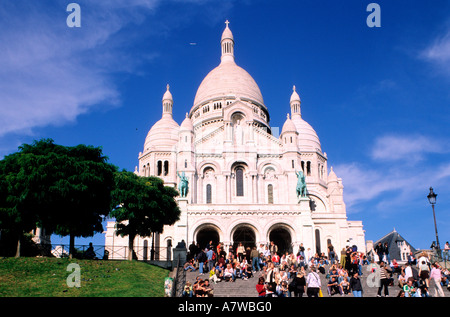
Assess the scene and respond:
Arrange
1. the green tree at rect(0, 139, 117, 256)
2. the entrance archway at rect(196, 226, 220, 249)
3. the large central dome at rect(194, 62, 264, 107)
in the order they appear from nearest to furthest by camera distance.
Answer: the green tree at rect(0, 139, 117, 256) < the entrance archway at rect(196, 226, 220, 249) < the large central dome at rect(194, 62, 264, 107)

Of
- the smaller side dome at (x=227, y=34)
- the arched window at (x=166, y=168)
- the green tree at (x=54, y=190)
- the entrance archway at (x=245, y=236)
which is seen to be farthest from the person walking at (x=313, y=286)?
the smaller side dome at (x=227, y=34)

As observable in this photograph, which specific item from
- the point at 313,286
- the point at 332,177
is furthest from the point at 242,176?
the point at 313,286

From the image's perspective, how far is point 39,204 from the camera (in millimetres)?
32031

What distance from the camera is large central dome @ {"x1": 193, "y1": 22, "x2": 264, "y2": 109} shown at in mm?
70688

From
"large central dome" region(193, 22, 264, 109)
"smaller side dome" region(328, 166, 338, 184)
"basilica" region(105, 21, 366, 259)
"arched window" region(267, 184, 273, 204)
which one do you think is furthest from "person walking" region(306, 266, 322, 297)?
"large central dome" region(193, 22, 264, 109)

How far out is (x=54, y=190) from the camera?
102 feet

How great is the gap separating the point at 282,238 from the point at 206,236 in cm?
796

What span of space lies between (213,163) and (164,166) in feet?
44.9

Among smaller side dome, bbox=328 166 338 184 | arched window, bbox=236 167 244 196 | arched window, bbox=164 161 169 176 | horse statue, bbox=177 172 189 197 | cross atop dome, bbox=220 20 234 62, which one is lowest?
horse statue, bbox=177 172 189 197

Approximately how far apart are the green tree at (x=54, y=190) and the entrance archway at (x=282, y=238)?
19902mm

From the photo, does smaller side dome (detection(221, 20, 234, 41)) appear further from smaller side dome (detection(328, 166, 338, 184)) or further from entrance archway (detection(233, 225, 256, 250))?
entrance archway (detection(233, 225, 256, 250))

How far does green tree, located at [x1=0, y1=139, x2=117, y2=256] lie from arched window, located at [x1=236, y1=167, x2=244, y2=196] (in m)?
20.7

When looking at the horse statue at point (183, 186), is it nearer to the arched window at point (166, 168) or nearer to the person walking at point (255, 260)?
the arched window at point (166, 168)
